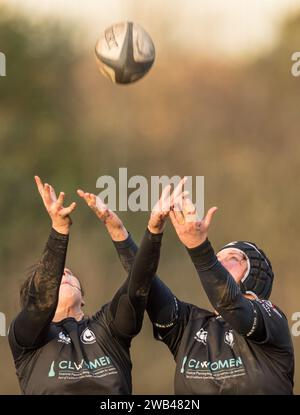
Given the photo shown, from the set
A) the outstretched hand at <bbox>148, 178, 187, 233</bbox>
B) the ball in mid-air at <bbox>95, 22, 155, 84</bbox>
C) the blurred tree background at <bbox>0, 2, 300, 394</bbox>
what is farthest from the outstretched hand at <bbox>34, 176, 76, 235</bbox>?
the blurred tree background at <bbox>0, 2, 300, 394</bbox>

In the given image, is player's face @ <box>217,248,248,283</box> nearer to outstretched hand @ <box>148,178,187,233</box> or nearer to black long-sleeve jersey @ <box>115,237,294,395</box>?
black long-sleeve jersey @ <box>115,237,294,395</box>

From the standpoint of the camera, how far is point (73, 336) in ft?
16.8

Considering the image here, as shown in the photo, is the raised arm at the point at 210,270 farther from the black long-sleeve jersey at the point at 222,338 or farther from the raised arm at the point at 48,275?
the raised arm at the point at 48,275

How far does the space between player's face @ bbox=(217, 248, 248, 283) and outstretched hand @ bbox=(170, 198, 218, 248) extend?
57cm

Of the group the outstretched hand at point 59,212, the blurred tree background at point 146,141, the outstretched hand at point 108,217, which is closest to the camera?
the outstretched hand at point 59,212

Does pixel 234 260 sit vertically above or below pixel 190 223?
below

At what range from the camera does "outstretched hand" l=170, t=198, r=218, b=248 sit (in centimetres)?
454

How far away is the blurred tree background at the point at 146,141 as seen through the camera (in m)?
12.8

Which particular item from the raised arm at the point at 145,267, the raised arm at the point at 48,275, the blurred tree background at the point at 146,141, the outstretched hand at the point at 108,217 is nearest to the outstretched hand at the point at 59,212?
the raised arm at the point at 48,275

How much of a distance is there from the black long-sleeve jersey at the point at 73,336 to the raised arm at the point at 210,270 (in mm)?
305

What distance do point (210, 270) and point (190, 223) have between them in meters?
0.24

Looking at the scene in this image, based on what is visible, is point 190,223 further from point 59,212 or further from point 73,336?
A: point 73,336

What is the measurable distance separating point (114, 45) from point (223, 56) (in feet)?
27.5

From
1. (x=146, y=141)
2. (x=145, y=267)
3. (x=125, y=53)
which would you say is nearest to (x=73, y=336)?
(x=145, y=267)
